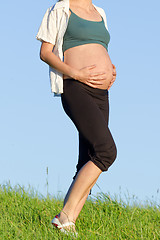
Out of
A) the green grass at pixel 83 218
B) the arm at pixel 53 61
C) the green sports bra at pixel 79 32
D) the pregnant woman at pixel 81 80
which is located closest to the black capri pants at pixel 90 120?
the pregnant woman at pixel 81 80

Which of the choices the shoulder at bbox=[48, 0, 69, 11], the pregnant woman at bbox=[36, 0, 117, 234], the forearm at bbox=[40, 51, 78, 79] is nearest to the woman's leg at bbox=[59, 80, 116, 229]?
the pregnant woman at bbox=[36, 0, 117, 234]

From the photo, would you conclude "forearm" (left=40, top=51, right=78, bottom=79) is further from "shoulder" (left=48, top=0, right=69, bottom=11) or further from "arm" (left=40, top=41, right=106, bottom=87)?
"shoulder" (left=48, top=0, right=69, bottom=11)

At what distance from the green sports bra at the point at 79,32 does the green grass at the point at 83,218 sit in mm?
1772

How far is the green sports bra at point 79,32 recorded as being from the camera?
367 centimetres

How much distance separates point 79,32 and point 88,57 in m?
0.26

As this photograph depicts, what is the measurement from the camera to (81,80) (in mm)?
3598

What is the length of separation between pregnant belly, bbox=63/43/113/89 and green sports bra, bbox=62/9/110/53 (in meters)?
0.05

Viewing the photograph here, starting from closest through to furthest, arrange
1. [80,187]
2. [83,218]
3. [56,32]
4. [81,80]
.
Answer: [80,187] → [81,80] → [56,32] → [83,218]

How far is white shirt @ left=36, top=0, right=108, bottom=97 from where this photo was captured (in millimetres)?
3696

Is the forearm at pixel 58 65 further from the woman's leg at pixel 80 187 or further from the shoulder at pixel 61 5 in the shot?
the woman's leg at pixel 80 187

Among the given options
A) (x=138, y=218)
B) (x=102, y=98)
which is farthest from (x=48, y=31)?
(x=138, y=218)

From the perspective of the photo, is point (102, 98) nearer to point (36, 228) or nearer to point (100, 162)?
point (100, 162)

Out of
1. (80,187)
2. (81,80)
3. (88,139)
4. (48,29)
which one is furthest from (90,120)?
(48,29)

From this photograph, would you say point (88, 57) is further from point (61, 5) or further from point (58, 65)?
point (61, 5)
